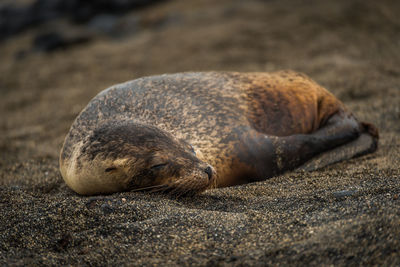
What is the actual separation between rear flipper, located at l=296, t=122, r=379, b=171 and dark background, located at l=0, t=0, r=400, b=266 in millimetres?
104

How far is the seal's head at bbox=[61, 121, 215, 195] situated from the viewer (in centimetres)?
322

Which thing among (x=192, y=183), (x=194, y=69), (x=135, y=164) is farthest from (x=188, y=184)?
(x=194, y=69)

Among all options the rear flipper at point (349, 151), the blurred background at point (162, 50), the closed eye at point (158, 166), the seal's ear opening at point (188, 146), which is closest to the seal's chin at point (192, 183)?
the closed eye at point (158, 166)

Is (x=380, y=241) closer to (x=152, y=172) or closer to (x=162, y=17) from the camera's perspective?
(x=152, y=172)

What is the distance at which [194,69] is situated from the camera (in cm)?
830

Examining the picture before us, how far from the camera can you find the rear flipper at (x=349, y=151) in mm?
3988

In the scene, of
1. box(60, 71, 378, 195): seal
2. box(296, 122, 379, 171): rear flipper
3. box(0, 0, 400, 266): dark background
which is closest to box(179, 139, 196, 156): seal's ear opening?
box(60, 71, 378, 195): seal

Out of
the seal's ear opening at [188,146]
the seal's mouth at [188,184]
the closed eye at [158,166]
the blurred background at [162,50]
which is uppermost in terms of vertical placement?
the closed eye at [158,166]

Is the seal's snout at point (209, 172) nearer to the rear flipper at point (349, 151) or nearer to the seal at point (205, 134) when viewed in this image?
the seal at point (205, 134)

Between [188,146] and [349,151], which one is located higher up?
[188,146]

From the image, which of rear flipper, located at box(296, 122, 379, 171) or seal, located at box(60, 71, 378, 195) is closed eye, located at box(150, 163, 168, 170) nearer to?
seal, located at box(60, 71, 378, 195)

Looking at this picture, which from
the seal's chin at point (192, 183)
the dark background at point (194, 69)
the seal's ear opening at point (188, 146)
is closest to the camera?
the dark background at point (194, 69)

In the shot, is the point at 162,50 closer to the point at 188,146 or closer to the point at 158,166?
the point at 188,146

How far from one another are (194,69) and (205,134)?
4.63 meters
